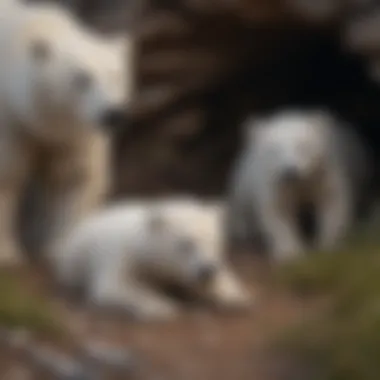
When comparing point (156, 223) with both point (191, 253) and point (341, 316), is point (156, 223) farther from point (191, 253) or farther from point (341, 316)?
point (341, 316)

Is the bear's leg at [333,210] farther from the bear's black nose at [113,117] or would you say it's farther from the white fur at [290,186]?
the bear's black nose at [113,117]

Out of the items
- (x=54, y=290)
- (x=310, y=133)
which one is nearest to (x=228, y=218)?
(x=310, y=133)

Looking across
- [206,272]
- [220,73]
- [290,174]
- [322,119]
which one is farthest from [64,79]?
[220,73]

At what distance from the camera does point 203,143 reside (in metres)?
6.22

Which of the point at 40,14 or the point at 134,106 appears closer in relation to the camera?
the point at 40,14

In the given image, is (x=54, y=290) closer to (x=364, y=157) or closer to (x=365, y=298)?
(x=365, y=298)

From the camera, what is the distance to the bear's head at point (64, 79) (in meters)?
3.83

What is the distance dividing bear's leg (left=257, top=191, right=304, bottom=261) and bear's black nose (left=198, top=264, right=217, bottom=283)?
3.41 ft

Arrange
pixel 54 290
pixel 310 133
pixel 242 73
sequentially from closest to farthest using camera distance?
pixel 54 290 < pixel 310 133 < pixel 242 73

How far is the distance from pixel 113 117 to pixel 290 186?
1284 millimetres

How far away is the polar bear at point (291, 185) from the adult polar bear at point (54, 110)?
727 millimetres

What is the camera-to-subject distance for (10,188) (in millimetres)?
4246

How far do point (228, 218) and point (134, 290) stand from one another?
4.72 ft

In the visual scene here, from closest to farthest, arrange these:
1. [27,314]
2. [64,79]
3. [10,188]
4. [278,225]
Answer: [27,314]
[64,79]
[10,188]
[278,225]
